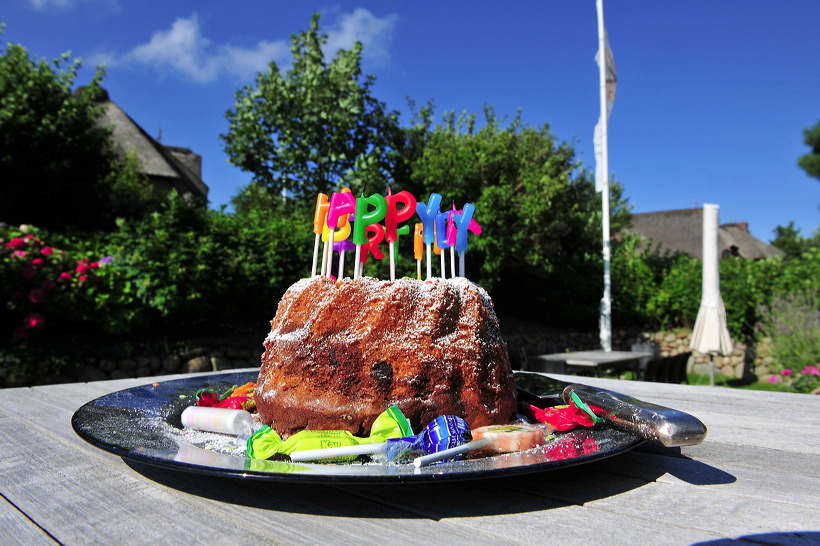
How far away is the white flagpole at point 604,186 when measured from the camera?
10.7 m

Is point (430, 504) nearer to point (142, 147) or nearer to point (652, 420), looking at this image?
point (652, 420)

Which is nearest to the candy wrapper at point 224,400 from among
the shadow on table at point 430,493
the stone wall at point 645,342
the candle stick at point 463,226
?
the shadow on table at point 430,493

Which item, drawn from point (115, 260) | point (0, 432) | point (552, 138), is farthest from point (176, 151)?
point (0, 432)

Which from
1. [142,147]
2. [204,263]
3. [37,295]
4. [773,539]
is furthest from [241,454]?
[142,147]

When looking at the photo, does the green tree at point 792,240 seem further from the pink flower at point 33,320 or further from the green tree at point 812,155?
the pink flower at point 33,320

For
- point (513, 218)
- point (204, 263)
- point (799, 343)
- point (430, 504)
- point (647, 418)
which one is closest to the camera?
point (430, 504)

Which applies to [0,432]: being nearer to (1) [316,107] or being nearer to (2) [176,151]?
(1) [316,107]

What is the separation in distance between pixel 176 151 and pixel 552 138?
78.7 ft

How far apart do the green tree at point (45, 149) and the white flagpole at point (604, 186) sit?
9.46 meters

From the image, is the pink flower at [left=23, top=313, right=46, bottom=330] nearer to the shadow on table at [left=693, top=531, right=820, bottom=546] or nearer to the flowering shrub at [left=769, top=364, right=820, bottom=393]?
the shadow on table at [left=693, top=531, right=820, bottom=546]

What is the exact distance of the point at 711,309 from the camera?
823cm

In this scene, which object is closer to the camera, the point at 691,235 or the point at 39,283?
the point at 39,283

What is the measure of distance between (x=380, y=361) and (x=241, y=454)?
1.51ft

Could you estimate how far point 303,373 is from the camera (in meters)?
1.55
